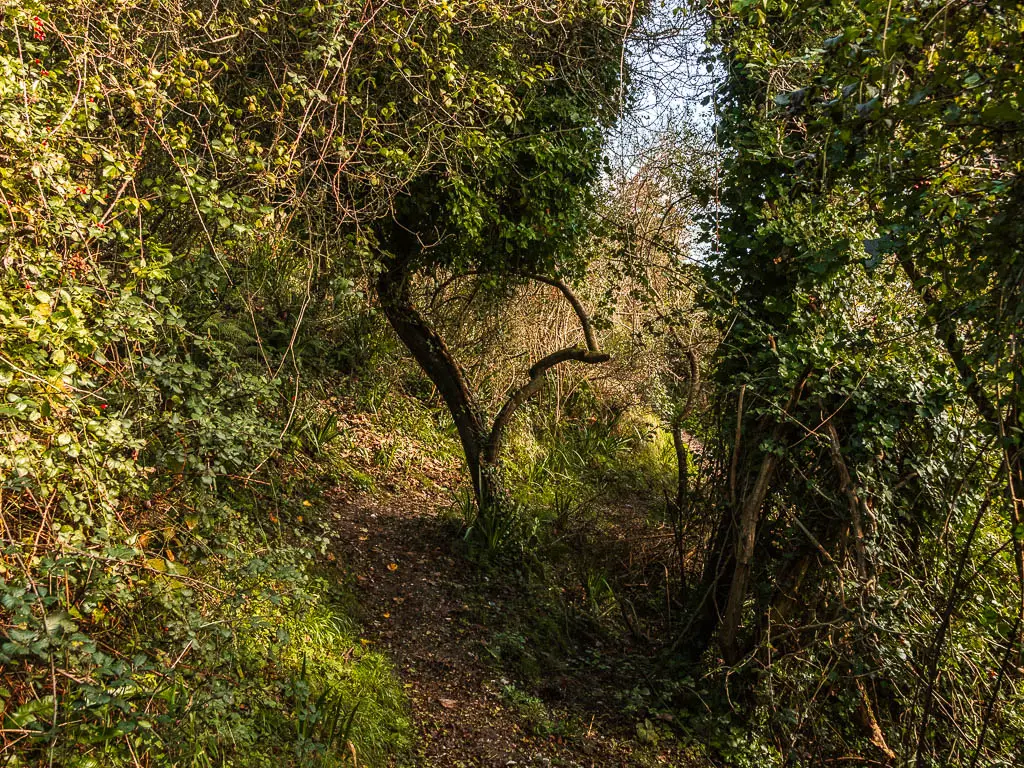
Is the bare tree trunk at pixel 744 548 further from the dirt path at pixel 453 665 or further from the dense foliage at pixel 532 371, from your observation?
the dirt path at pixel 453 665

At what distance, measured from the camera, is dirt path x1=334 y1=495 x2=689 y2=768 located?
4.23 meters

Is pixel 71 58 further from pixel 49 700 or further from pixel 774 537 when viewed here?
pixel 774 537

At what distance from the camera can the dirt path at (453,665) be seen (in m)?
4.23

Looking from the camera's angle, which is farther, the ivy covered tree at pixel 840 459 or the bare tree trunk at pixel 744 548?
the bare tree trunk at pixel 744 548

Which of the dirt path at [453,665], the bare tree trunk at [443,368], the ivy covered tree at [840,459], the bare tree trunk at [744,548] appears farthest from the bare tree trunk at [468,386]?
the bare tree trunk at [744,548]

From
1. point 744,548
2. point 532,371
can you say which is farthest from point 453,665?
point 532,371

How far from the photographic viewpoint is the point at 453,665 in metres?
4.86

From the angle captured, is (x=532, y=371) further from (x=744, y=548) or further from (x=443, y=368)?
(x=744, y=548)

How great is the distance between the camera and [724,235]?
15.6ft

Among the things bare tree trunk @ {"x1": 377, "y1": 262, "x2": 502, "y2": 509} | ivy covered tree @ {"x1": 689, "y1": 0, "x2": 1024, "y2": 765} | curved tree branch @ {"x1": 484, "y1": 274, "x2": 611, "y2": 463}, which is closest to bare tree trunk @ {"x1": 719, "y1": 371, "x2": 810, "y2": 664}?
ivy covered tree @ {"x1": 689, "y1": 0, "x2": 1024, "y2": 765}

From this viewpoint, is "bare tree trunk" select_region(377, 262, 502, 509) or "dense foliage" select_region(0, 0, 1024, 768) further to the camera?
"bare tree trunk" select_region(377, 262, 502, 509)

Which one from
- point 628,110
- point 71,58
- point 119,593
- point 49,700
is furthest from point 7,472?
point 628,110

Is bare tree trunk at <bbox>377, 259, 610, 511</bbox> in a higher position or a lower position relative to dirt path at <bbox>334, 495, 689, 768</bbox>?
higher

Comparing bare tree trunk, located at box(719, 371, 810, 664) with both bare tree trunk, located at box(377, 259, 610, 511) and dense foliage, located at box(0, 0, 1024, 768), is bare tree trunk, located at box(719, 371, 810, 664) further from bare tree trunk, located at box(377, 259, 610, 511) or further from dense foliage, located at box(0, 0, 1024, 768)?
bare tree trunk, located at box(377, 259, 610, 511)
